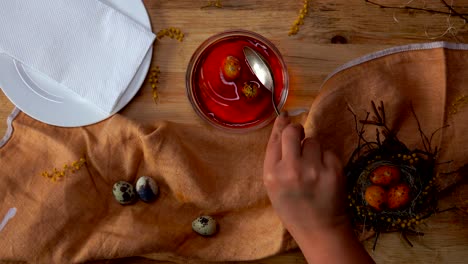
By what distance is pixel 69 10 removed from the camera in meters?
0.92

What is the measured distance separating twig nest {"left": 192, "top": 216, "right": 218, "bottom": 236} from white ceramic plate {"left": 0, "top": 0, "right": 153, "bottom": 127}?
25 centimetres

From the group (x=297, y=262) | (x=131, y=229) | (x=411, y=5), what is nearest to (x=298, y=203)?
(x=297, y=262)

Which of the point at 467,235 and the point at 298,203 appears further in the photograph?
the point at 467,235

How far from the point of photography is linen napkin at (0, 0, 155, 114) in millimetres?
918

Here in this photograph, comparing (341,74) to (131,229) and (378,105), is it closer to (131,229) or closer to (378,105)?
(378,105)

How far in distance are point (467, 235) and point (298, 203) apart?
365mm

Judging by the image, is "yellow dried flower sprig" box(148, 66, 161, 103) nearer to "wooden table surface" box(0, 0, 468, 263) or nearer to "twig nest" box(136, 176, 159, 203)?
"wooden table surface" box(0, 0, 468, 263)

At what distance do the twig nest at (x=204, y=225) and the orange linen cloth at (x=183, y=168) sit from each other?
22 mm

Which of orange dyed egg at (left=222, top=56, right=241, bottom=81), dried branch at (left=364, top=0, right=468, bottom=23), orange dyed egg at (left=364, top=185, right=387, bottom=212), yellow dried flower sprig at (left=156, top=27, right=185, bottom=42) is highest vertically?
dried branch at (left=364, top=0, right=468, bottom=23)

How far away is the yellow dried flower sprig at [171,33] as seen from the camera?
3.07ft

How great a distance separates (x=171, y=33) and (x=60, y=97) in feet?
0.78

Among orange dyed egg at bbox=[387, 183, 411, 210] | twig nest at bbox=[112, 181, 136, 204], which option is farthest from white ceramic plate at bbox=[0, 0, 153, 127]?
orange dyed egg at bbox=[387, 183, 411, 210]

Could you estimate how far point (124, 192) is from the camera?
35.5 inches

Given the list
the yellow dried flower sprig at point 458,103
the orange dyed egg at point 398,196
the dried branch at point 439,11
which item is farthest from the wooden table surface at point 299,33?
the orange dyed egg at point 398,196
